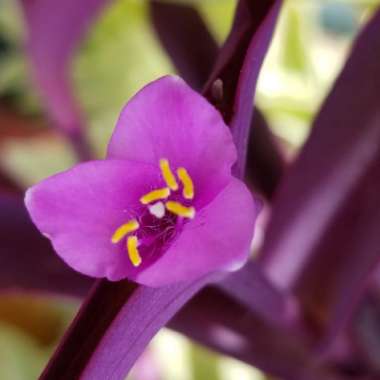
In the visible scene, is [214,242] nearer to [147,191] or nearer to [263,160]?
[147,191]

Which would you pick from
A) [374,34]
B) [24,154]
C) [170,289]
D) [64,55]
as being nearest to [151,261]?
[170,289]

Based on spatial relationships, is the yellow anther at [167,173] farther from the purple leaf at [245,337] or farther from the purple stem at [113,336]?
the purple leaf at [245,337]

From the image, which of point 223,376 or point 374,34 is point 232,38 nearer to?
point 374,34

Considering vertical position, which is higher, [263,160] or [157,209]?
[157,209]

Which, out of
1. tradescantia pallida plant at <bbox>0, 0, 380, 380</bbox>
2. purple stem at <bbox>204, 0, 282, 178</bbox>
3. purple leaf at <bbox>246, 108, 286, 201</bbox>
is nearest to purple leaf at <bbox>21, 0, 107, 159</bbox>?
tradescantia pallida plant at <bbox>0, 0, 380, 380</bbox>

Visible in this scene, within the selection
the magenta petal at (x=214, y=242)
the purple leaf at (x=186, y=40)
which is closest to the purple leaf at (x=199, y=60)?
the purple leaf at (x=186, y=40)

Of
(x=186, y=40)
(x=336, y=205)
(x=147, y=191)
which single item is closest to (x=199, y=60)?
(x=186, y=40)
